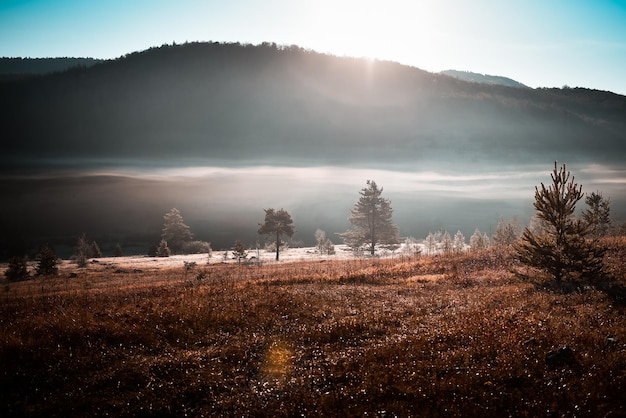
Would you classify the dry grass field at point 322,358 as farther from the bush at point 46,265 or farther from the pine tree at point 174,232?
the pine tree at point 174,232

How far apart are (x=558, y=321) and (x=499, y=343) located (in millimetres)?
3908

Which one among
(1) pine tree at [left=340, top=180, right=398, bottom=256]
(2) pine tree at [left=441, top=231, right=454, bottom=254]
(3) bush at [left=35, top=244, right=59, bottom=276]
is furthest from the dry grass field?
(1) pine tree at [left=340, top=180, right=398, bottom=256]

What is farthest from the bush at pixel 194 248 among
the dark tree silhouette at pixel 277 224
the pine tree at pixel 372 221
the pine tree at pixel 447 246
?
the pine tree at pixel 447 246

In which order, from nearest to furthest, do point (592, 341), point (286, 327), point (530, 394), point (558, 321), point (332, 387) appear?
point (530, 394)
point (332, 387)
point (592, 341)
point (558, 321)
point (286, 327)

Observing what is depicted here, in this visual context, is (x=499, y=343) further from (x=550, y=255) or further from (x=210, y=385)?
(x=550, y=255)

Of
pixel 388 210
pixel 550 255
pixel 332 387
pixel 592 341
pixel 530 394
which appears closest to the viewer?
pixel 530 394

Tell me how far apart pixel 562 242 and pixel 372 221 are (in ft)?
192

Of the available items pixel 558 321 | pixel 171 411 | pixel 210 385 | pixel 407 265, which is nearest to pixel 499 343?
pixel 558 321

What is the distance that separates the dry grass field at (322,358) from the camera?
30.1 ft

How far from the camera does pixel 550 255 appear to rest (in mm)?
20750

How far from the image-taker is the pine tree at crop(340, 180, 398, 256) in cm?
7875

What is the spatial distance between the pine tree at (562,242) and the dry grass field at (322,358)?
5.66 feet

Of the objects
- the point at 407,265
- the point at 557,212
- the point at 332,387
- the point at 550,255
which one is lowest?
the point at 407,265

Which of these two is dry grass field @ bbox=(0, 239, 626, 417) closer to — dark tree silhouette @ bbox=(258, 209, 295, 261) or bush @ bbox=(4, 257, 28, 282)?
bush @ bbox=(4, 257, 28, 282)
